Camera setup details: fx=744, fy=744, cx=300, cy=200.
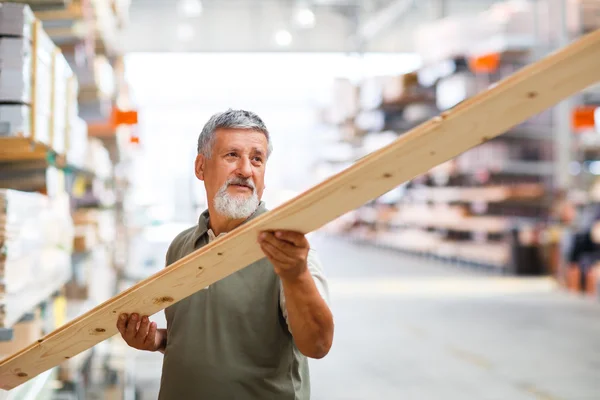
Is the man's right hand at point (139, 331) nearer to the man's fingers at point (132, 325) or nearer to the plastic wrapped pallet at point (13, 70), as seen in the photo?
Result: the man's fingers at point (132, 325)

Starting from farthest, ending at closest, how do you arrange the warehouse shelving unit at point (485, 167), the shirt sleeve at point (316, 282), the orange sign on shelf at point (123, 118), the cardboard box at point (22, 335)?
the warehouse shelving unit at point (485, 167)
the orange sign on shelf at point (123, 118)
the cardboard box at point (22, 335)
the shirt sleeve at point (316, 282)

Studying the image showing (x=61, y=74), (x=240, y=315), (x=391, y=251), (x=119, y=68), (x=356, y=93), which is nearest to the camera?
(x=240, y=315)

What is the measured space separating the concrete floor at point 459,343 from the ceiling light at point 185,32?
1477 cm

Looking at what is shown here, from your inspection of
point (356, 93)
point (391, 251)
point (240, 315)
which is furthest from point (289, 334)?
point (356, 93)

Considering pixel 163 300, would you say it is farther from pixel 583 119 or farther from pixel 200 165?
pixel 583 119

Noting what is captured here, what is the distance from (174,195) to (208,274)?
62.8 feet

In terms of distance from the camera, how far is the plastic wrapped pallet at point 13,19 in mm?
2408

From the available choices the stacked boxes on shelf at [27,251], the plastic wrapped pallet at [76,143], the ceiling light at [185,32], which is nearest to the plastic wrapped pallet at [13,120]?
the stacked boxes on shelf at [27,251]

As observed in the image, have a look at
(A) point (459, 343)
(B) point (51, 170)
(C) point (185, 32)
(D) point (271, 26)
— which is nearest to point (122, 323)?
(B) point (51, 170)

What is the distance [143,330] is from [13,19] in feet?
4.38

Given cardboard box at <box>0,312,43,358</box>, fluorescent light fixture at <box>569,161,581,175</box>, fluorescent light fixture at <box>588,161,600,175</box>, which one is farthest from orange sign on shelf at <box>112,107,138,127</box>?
fluorescent light fixture at <box>588,161,600,175</box>

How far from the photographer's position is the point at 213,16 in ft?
77.9

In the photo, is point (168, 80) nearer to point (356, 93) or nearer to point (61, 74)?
point (356, 93)

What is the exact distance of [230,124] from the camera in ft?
5.19
